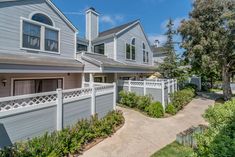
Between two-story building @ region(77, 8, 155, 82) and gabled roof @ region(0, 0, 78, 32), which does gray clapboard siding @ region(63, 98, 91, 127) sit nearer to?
two-story building @ region(77, 8, 155, 82)

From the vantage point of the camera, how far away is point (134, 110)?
42.1 feet

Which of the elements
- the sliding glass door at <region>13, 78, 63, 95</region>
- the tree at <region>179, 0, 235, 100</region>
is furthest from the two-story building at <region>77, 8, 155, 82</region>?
the tree at <region>179, 0, 235, 100</region>

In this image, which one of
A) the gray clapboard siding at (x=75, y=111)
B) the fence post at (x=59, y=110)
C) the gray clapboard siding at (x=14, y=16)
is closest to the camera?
the fence post at (x=59, y=110)

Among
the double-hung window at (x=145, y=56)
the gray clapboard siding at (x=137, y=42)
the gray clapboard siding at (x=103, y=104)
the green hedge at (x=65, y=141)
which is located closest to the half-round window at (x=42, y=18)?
the gray clapboard siding at (x=103, y=104)

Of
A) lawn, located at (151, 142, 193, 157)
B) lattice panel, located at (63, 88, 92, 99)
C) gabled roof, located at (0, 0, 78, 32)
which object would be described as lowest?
lawn, located at (151, 142, 193, 157)

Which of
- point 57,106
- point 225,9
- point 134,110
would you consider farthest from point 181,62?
point 57,106

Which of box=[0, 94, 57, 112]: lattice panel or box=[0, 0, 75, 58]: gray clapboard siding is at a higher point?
box=[0, 0, 75, 58]: gray clapboard siding

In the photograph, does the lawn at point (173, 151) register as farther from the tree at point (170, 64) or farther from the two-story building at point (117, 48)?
the tree at point (170, 64)

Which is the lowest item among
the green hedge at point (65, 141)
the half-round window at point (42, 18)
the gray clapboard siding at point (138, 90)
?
the green hedge at point (65, 141)

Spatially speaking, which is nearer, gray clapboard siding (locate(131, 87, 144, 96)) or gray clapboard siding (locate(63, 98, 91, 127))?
gray clapboard siding (locate(63, 98, 91, 127))

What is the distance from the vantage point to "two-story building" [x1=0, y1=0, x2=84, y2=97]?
868 centimetres

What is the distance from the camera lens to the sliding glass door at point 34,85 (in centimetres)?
991

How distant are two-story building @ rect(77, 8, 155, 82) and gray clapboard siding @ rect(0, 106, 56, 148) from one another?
669 centimetres

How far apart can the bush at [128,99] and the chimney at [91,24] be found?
26.9 feet
